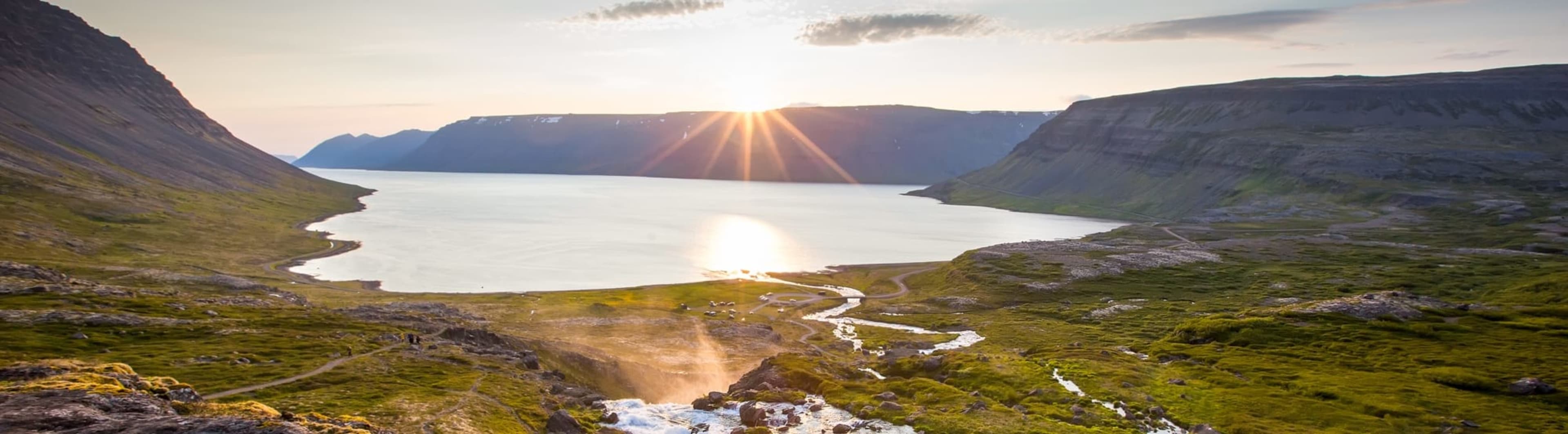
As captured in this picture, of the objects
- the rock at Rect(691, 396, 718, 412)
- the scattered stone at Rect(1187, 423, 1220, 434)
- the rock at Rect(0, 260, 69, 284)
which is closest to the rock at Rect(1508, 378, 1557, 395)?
the scattered stone at Rect(1187, 423, 1220, 434)

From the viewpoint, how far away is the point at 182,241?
503 ft

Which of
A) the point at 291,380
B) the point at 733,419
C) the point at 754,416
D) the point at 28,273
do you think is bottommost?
the point at 733,419

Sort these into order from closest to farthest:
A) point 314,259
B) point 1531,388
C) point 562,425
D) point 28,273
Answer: point 562,425
point 1531,388
point 28,273
point 314,259

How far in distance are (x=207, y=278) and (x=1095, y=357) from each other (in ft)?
345

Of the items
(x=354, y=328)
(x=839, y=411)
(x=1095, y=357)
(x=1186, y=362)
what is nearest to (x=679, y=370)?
(x=839, y=411)

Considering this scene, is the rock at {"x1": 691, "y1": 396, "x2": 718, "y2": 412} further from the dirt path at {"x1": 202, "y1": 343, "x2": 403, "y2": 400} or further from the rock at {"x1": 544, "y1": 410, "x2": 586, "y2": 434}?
the dirt path at {"x1": 202, "y1": 343, "x2": 403, "y2": 400}

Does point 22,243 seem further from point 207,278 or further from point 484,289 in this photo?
point 484,289

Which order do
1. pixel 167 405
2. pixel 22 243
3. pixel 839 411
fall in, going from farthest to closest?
pixel 22 243 → pixel 839 411 → pixel 167 405

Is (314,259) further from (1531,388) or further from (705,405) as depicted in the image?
(1531,388)

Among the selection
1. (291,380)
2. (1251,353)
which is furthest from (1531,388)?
(291,380)

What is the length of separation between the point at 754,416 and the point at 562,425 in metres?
11.9

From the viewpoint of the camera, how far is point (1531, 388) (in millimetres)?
59625

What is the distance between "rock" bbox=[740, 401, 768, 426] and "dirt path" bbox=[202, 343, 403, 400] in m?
29.8

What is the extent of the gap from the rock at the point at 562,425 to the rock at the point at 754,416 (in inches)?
392
